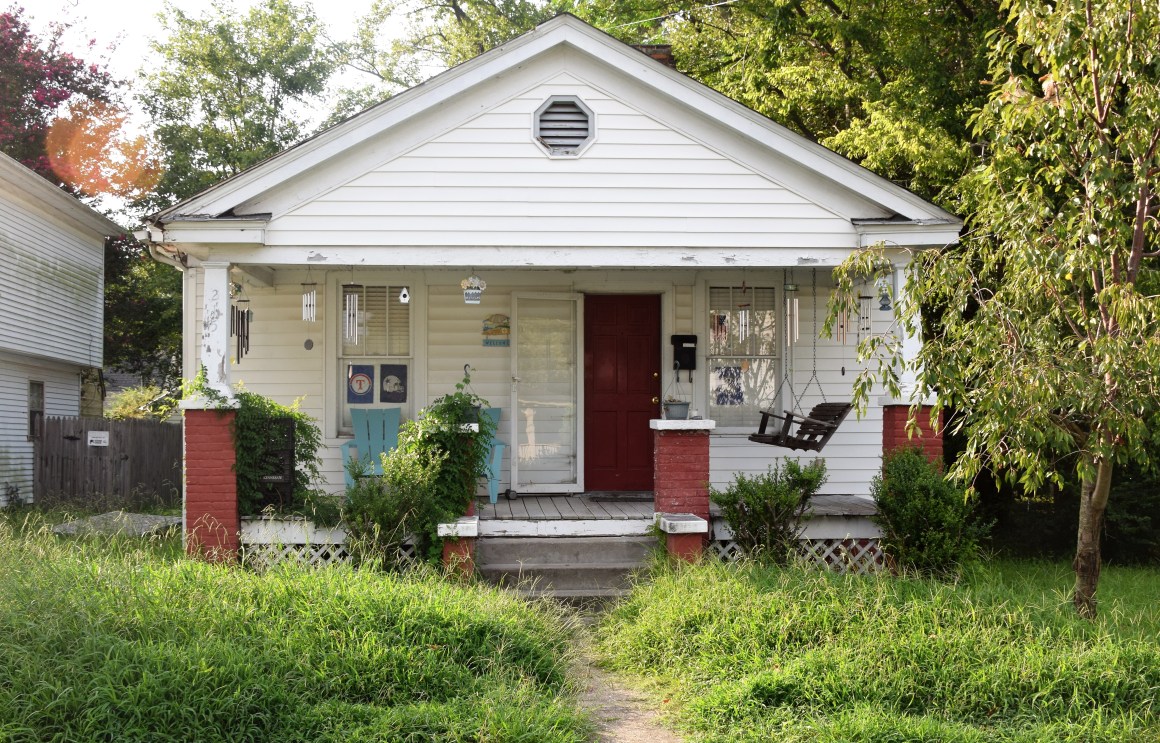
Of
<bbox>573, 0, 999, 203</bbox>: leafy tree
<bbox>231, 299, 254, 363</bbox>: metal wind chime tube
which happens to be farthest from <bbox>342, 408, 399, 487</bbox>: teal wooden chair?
<bbox>573, 0, 999, 203</bbox>: leafy tree

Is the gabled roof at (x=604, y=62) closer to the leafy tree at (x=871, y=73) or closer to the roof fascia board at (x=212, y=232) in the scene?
the roof fascia board at (x=212, y=232)

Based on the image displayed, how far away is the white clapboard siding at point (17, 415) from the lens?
1784 cm

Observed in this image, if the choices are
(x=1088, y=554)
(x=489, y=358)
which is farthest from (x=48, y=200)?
(x=1088, y=554)

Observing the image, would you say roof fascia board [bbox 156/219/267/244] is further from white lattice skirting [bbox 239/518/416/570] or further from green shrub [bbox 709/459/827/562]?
green shrub [bbox 709/459/827/562]

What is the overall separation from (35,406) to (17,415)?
1214mm

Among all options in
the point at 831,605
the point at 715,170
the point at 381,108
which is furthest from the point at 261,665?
the point at 715,170

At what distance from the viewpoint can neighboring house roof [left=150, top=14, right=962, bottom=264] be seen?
9031 mm

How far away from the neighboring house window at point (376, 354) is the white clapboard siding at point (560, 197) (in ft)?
7.26

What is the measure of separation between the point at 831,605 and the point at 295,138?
27496 millimetres

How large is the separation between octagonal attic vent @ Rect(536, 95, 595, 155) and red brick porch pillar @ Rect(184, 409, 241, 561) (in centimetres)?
371

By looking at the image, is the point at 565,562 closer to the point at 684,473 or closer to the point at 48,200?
the point at 684,473

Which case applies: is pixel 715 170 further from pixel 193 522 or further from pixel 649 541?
pixel 193 522

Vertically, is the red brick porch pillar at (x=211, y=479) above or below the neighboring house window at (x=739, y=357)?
below

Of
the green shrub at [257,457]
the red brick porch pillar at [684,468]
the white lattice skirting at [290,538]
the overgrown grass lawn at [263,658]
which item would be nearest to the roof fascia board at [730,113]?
the red brick porch pillar at [684,468]
